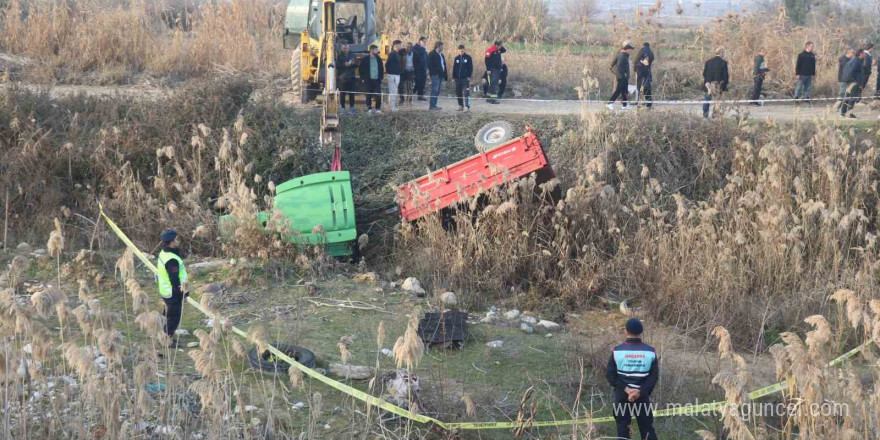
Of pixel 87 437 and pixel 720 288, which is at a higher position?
pixel 87 437

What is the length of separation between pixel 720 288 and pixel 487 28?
51.8 ft

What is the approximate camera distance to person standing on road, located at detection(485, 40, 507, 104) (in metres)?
17.1

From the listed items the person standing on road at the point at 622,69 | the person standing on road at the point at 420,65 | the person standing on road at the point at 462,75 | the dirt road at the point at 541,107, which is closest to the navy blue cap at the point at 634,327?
the dirt road at the point at 541,107

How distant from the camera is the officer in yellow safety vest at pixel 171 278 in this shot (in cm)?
752

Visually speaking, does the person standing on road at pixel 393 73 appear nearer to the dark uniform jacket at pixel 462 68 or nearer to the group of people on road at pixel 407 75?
the group of people on road at pixel 407 75

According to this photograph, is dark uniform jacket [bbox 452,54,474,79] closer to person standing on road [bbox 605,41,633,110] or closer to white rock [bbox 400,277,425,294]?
person standing on road [bbox 605,41,633,110]

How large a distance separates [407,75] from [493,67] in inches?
69.0

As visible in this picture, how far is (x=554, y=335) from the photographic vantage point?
A: 31.6 feet

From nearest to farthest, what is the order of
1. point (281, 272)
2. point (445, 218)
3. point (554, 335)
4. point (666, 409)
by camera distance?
point (666, 409) → point (554, 335) → point (281, 272) → point (445, 218)

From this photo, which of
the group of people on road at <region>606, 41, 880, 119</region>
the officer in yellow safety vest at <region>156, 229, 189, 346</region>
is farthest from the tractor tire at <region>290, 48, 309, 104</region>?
the officer in yellow safety vest at <region>156, 229, 189, 346</region>

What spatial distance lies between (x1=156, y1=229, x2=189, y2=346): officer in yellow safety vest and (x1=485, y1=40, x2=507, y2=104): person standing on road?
34.6ft

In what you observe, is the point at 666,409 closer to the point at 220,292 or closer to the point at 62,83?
the point at 220,292

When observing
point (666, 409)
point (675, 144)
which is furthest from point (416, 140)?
point (666, 409)

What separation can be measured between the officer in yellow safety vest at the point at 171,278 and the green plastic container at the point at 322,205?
3349mm
